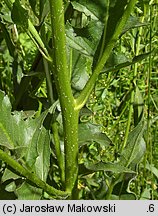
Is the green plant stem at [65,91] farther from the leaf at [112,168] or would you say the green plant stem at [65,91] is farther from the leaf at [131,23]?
the leaf at [131,23]

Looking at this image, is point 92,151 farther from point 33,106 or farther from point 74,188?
point 74,188

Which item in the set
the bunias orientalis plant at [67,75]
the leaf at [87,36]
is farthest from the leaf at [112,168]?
the leaf at [87,36]

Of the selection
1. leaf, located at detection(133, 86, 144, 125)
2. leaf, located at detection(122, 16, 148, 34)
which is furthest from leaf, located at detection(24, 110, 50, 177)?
leaf, located at detection(133, 86, 144, 125)

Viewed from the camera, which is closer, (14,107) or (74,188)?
(74,188)

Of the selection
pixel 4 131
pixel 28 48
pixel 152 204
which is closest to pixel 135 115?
pixel 152 204

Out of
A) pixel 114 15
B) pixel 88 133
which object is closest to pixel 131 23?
pixel 114 15

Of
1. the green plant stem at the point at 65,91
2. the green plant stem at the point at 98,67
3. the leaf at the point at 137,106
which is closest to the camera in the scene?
the green plant stem at the point at 65,91

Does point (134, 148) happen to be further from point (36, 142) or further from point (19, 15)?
point (19, 15)
